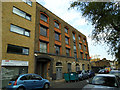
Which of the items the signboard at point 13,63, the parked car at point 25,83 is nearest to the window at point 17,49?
the signboard at point 13,63

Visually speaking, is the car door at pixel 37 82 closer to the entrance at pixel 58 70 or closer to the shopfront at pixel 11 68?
the shopfront at pixel 11 68

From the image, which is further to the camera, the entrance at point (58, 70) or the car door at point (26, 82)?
the entrance at point (58, 70)

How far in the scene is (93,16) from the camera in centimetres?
995

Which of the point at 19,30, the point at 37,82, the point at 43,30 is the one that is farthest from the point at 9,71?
the point at 43,30

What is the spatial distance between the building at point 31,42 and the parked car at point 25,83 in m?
4.51

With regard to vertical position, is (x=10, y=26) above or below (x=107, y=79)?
above

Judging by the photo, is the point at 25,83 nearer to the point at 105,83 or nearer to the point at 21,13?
the point at 105,83

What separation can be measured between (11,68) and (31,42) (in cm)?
482

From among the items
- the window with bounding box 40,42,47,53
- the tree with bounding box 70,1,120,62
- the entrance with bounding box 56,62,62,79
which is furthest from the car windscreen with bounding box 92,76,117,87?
the entrance with bounding box 56,62,62,79

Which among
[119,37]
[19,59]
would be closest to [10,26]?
[19,59]

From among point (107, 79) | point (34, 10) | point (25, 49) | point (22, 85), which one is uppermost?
point (34, 10)

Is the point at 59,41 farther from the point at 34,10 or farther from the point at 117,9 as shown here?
the point at 117,9

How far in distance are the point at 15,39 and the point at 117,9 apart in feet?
40.6

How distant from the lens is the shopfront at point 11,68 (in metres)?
10.7
